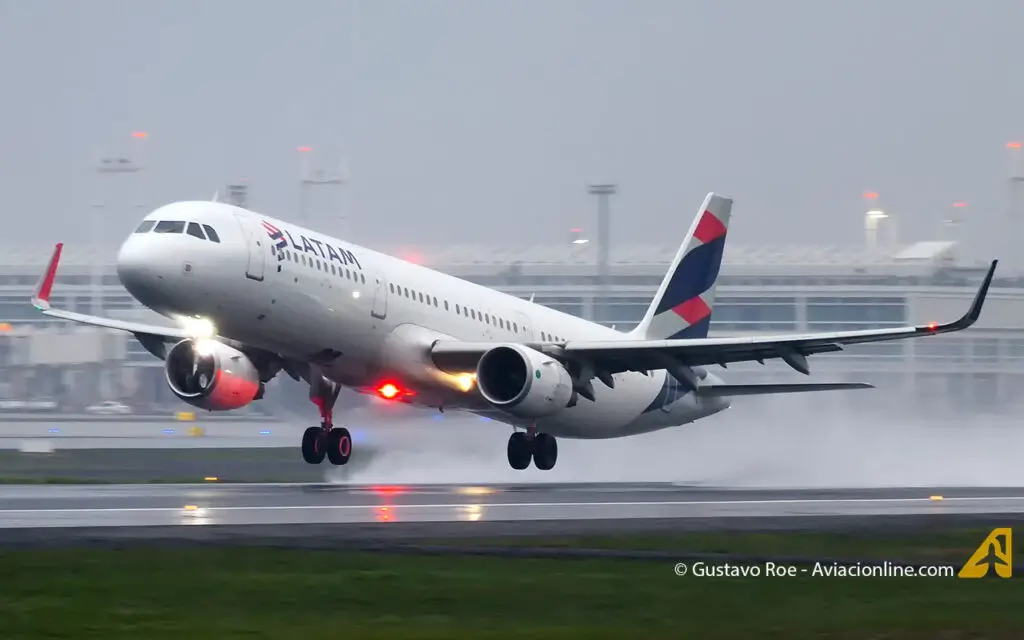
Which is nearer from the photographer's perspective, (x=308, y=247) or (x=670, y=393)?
(x=308, y=247)

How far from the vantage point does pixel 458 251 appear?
118m

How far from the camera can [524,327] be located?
121 ft

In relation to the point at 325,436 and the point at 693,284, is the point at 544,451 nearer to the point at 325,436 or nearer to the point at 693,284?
the point at 325,436

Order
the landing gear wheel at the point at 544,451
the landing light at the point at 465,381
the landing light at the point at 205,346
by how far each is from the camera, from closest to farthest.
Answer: the landing light at the point at 205,346 → the landing light at the point at 465,381 → the landing gear wheel at the point at 544,451

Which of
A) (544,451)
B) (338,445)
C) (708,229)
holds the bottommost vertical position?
(544,451)

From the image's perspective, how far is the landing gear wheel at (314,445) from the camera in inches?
1374

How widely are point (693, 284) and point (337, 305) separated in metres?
14.1

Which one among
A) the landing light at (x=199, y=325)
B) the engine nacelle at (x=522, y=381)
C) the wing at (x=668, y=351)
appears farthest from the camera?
the wing at (x=668, y=351)

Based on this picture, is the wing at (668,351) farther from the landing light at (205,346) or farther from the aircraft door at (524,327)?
the landing light at (205,346)

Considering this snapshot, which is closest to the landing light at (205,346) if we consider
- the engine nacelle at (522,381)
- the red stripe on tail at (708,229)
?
the engine nacelle at (522,381)

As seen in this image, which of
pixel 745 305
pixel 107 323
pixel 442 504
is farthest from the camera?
pixel 745 305

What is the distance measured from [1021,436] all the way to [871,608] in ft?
113

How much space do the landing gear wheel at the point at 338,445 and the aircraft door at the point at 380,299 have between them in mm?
4409

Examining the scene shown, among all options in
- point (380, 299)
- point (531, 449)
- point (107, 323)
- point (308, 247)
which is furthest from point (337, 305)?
point (107, 323)
